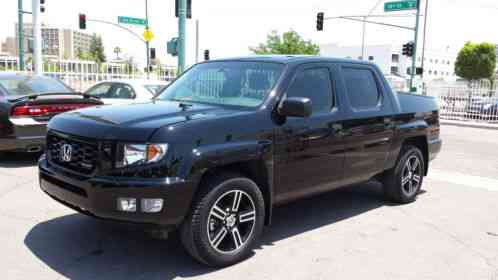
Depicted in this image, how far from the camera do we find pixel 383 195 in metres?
6.68

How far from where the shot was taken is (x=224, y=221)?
13.3 ft

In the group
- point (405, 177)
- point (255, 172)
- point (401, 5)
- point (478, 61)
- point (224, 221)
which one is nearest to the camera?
point (224, 221)

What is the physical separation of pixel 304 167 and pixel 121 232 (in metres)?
1.91

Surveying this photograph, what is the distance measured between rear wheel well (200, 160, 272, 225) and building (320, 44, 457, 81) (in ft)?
367

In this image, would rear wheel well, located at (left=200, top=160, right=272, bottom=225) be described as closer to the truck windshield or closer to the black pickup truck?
the black pickup truck

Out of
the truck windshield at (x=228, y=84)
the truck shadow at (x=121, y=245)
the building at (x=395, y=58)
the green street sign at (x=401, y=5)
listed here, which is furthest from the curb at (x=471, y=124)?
the building at (x=395, y=58)

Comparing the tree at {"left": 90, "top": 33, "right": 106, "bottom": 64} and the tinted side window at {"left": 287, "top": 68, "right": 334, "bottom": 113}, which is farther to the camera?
the tree at {"left": 90, "top": 33, "right": 106, "bottom": 64}

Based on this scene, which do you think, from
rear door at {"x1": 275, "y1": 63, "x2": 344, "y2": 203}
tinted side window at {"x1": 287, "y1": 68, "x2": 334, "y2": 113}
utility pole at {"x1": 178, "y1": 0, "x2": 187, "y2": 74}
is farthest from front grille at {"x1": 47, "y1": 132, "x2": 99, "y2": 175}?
utility pole at {"x1": 178, "y1": 0, "x2": 187, "y2": 74}

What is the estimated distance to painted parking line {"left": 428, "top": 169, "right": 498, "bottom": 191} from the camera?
7602mm

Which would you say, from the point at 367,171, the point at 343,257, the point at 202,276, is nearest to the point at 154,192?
the point at 202,276

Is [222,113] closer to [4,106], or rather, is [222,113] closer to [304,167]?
[304,167]

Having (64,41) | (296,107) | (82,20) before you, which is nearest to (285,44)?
(82,20)

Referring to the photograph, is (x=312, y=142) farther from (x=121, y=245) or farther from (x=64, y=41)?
(x=64, y=41)

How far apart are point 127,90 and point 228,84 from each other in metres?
6.71
